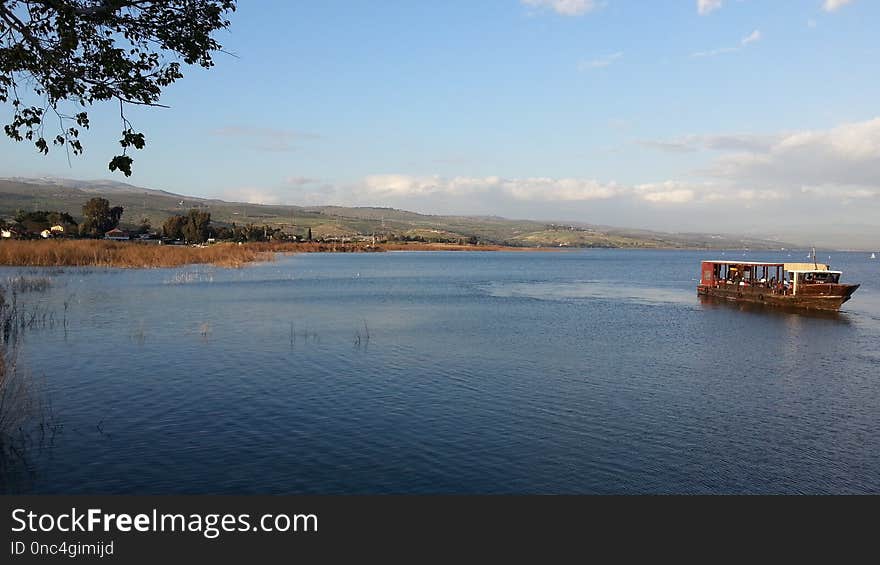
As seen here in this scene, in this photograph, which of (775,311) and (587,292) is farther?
(587,292)

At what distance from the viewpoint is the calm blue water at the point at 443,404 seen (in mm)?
17297

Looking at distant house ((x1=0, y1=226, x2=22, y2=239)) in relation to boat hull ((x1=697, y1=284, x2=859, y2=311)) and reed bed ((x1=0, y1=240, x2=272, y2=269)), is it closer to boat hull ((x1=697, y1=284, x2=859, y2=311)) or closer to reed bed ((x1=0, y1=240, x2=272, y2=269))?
reed bed ((x1=0, y1=240, x2=272, y2=269))

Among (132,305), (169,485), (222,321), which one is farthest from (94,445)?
(132,305)

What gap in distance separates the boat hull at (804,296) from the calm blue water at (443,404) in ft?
37.4

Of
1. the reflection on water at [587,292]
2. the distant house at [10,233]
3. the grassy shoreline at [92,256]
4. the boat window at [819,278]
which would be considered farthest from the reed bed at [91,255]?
the boat window at [819,278]

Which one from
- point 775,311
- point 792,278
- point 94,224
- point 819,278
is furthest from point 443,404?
point 94,224

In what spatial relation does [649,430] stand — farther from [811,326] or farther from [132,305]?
[132,305]

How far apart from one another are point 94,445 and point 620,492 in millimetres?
13822

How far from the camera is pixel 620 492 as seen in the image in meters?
16.4

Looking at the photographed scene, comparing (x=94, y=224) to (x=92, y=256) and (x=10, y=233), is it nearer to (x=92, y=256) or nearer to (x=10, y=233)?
(x=10, y=233)

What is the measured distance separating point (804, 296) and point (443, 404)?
52050 millimetres

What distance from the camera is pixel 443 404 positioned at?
24.6 meters

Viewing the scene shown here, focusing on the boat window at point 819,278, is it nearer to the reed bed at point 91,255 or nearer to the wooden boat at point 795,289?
the wooden boat at point 795,289

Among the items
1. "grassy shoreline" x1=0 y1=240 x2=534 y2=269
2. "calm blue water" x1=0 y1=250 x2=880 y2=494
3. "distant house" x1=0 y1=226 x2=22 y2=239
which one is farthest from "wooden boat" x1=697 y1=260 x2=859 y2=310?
"distant house" x1=0 y1=226 x2=22 y2=239
